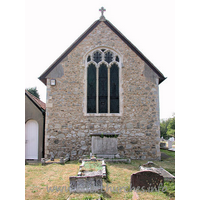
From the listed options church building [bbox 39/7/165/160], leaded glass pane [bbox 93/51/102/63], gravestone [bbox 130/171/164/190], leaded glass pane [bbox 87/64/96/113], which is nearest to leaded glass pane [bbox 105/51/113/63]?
church building [bbox 39/7/165/160]

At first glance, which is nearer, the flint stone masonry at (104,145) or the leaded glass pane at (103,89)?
the flint stone masonry at (104,145)

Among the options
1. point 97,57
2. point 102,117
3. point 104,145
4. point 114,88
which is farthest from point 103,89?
point 104,145

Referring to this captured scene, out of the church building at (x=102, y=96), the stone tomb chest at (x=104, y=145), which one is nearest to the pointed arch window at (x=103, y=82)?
the church building at (x=102, y=96)

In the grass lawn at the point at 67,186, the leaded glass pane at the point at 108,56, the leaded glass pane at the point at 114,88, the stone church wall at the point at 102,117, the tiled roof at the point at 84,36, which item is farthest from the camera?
the leaded glass pane at the point at 108,56

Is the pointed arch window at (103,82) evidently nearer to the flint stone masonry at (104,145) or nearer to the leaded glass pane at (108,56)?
the leaded glass pane at (108,56)

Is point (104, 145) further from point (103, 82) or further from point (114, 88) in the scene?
point (103, 82)

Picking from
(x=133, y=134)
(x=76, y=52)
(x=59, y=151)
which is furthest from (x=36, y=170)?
(x=76, y=52)

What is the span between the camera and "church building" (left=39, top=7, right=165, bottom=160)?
9820mm

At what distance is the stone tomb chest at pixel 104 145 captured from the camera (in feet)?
27.4

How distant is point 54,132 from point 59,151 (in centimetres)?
108

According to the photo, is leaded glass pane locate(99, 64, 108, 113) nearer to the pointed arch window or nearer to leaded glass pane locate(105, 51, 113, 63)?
the pointed arch window

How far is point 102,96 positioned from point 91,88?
2.61 ft

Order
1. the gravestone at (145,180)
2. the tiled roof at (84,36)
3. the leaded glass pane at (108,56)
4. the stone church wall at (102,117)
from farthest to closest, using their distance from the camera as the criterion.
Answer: the leaded glass pane at (108,56) → the tiled roof at (84,36) → the stone church wall at (102,117) → the gravestone at (145,180)

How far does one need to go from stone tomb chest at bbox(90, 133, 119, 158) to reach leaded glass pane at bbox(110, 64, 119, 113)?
2.05 metres
